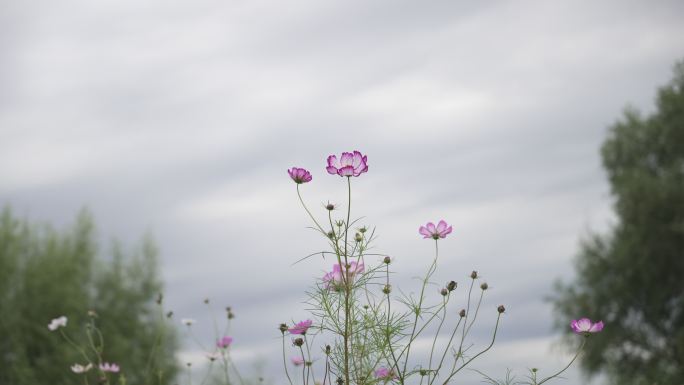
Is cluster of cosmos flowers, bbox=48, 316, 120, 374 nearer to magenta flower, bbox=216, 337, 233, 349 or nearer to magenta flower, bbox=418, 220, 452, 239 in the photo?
magenta flower, bbox=216, 337, 233, 349

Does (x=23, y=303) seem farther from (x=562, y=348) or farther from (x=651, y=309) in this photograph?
(x=651, y=309)

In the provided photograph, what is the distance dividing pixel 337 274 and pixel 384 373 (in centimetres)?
48

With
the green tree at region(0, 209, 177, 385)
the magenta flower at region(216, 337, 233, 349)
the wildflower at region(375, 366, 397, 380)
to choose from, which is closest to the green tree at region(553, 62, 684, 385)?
the green tree at region(0, 209, 177, 385)

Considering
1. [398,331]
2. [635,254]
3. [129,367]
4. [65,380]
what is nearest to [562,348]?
[635,254]

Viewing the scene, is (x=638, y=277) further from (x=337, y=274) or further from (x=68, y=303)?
(x=337, y=274)

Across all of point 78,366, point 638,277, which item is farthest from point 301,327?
point 638,277

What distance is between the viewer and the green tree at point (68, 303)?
15.9m

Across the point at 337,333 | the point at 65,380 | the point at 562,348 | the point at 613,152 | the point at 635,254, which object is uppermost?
the point at 613,152

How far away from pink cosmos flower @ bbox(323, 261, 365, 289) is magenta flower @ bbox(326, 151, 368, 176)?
0.42 m

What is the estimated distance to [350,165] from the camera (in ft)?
10.7

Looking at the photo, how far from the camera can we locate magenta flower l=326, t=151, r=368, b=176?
128 inches

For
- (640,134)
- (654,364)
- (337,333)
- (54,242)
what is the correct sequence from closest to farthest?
(337,333)
(54,242)
(654,364)
(640,134)

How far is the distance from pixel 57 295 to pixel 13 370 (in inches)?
62.0

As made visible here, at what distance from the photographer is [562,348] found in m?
19.6
